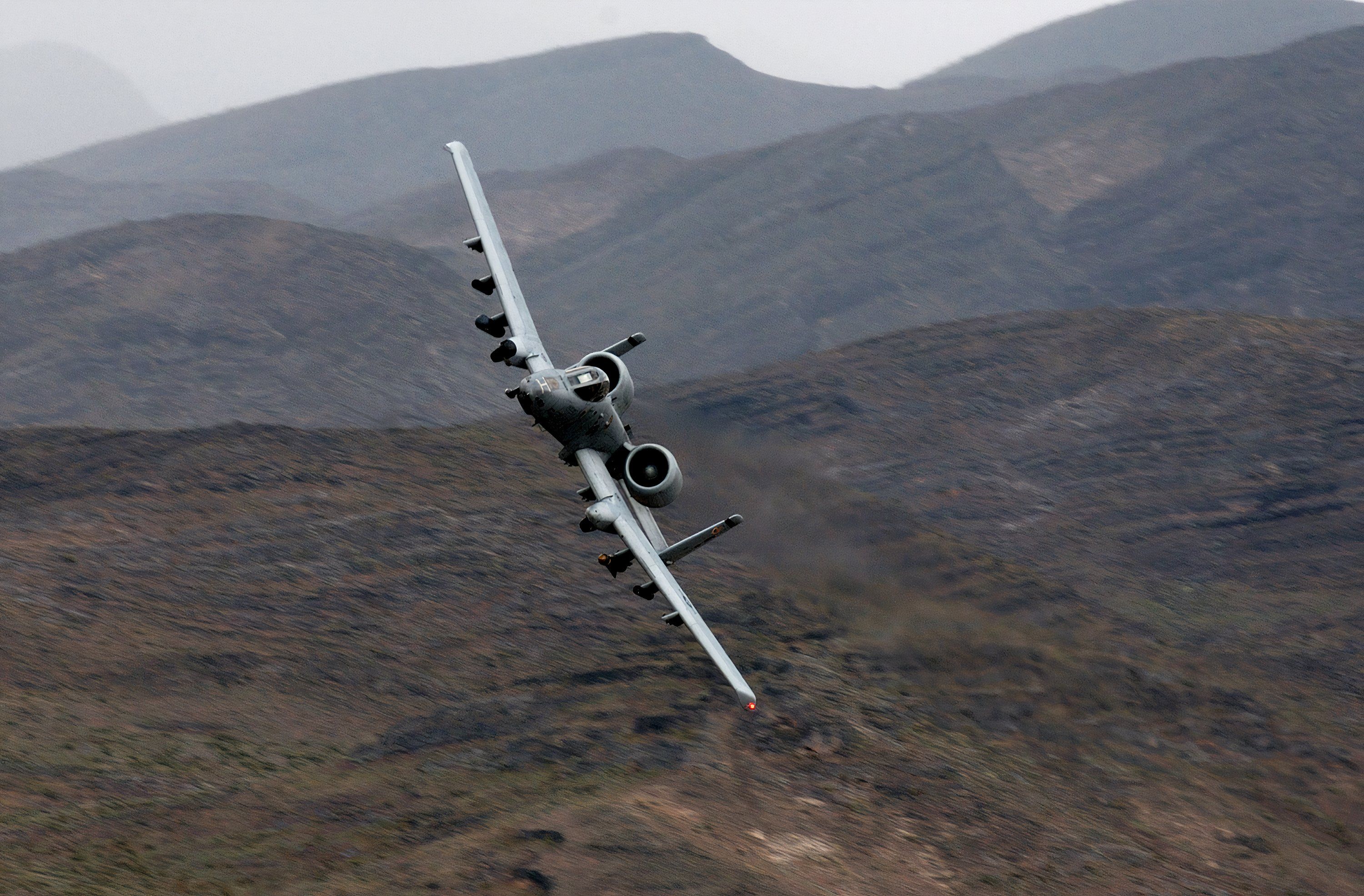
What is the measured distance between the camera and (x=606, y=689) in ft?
104

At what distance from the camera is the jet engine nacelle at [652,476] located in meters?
27.0

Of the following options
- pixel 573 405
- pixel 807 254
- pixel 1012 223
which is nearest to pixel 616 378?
pixel 573 405

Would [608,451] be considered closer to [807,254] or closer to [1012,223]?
[807,254]

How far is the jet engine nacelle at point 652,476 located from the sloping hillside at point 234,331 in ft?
180

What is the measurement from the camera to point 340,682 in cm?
3155

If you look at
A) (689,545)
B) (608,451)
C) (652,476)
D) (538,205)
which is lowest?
(689,545)

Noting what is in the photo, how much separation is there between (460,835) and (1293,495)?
52.5 m

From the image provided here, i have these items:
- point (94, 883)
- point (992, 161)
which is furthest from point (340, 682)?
point (992, 161)

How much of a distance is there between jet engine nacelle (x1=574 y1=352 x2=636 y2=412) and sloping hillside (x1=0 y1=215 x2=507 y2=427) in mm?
53939

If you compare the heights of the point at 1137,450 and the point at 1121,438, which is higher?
the point at 1121,438

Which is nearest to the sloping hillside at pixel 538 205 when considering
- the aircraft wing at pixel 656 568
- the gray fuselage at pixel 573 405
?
the gray fuselage at pixel 573 405

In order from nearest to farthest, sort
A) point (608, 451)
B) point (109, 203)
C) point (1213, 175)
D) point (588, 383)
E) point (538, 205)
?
point (588, 383), point (608, 451), point (1213, 175), point (538, 205), point (109, 203)

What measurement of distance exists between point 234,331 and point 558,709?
66524 millimetres

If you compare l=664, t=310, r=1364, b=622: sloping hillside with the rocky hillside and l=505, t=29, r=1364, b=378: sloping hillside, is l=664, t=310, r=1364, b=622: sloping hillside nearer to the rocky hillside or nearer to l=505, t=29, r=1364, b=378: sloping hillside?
the rocky hillside
